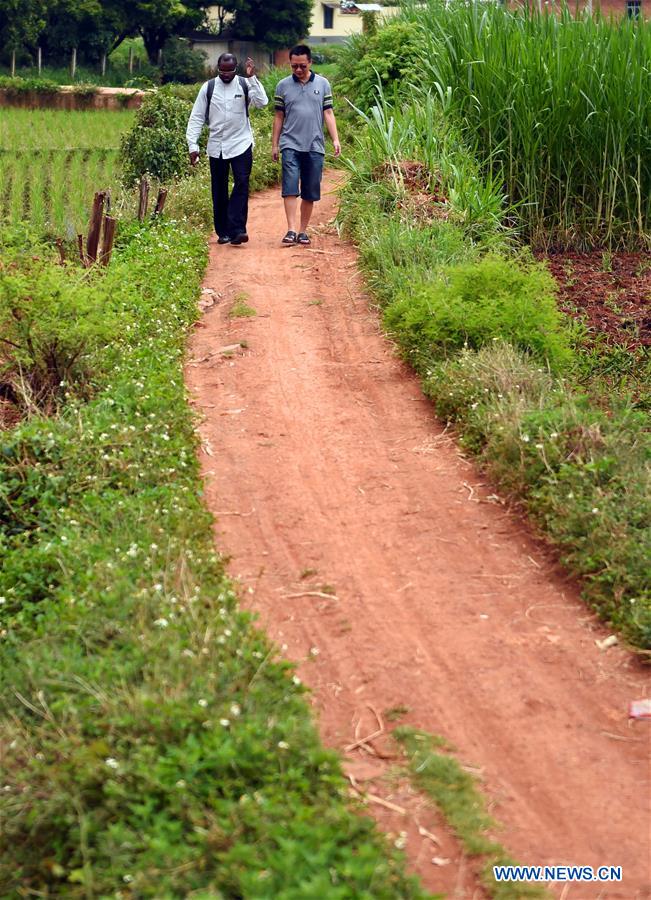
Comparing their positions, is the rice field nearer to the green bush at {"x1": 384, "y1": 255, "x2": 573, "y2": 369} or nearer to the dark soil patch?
the green bush at {"x1": 384, "y1": 255, "x2": 573, "y2": 369}

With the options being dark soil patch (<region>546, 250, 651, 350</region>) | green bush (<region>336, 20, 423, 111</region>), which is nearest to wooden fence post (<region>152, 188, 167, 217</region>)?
dark soil patch (<region>546, 250, 651, 350</region>)

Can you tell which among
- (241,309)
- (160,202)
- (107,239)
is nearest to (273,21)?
(160,202)

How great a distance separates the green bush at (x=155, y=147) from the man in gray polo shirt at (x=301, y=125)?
340 cm

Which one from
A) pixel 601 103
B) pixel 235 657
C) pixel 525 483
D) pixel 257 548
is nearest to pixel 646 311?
pixel 601 103

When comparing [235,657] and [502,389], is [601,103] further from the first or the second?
[235,657]

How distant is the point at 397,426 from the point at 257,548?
1.62 metres

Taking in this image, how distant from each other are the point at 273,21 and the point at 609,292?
32431mm

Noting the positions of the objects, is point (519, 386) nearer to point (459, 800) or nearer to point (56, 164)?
point (459, 800)

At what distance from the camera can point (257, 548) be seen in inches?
203

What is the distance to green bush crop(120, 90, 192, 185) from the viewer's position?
13.0m

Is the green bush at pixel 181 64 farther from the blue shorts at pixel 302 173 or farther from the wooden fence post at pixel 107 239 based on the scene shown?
the wooden fence post at pixel 107 239

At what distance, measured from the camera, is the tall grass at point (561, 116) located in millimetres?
10242

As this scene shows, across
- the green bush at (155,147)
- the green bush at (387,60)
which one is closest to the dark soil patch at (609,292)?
the green bush at (387,60)

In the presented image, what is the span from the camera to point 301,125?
976 cm
